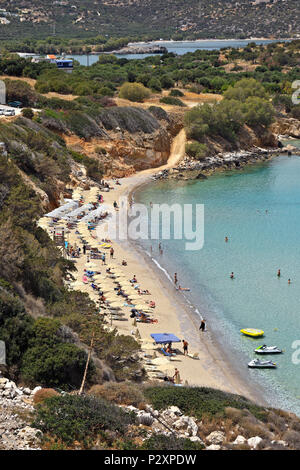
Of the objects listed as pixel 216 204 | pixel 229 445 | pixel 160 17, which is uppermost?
pixel 160 17

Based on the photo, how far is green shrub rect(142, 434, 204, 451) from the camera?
12.0 metres

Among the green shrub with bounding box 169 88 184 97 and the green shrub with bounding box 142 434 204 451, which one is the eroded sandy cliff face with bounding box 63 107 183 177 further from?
the green shrub with bounding box 142 434 204 451

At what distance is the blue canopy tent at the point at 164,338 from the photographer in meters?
22.4

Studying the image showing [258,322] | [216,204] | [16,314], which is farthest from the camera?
[216,204]

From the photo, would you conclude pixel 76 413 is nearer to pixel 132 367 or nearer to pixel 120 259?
pixel 132 367

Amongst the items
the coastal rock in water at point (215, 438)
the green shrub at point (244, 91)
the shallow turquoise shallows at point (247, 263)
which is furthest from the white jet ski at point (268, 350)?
the green shrub at point (244, 91)

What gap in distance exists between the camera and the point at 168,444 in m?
12.1

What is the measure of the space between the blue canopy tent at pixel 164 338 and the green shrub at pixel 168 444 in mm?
9923

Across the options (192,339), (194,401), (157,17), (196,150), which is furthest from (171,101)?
(157,17)

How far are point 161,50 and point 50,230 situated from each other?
110m

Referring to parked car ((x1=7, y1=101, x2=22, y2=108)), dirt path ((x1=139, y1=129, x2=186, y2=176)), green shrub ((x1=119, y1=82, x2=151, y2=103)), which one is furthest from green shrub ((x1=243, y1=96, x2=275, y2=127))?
parked car ((x1=7, y1=101, x2=22, y2=108))

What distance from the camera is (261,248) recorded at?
34.6m

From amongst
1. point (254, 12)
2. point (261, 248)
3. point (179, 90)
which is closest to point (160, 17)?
point (254, 12)

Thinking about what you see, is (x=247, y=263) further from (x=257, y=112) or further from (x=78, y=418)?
(x=257, y=112)
